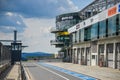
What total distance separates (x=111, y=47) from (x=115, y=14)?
709 cm

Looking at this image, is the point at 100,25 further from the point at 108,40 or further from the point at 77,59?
the point at 77,59

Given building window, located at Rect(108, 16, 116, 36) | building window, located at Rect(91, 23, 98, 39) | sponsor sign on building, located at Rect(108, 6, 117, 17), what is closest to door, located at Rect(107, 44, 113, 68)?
building window, located at Rect(108, 16, 116, 36)

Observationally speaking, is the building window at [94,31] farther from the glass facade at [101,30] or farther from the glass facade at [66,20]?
the glass facade at [66,20]

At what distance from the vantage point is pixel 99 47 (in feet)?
236

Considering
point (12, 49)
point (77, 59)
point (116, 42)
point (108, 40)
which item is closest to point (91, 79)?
point (116, 42)

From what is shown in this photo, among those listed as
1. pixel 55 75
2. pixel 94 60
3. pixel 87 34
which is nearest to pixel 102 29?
pixel 94 60

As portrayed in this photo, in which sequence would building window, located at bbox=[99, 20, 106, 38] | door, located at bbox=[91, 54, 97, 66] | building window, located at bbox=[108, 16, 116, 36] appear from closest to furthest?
building window, located at bbox=[108, 16, 116, 36] < building window, located at bbox=[99, 20, 106, 38] < door, located at bbox=[91, 54, 97, 66]

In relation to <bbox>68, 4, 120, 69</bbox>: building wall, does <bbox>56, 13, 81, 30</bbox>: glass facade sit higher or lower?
higher

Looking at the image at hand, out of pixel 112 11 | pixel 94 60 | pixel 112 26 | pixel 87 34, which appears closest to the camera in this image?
pixel 112 11

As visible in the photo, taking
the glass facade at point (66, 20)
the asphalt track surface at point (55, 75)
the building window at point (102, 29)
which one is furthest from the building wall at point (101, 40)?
the glass facade at point (66, 20)

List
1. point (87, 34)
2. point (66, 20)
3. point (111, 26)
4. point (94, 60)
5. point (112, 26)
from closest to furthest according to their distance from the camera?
point (112, 26) → point (111, 26) → point (94, 60) → point (87, 34) → point (66, 20)

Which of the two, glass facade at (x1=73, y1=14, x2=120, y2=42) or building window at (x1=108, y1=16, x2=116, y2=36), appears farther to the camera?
building window at (x1=108, y1=16, x2=116, y2=36)

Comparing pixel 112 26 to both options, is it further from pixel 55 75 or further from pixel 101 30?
pixel 55 75

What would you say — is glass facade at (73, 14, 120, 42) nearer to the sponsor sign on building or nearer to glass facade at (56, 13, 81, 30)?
the sponsor sign on building
